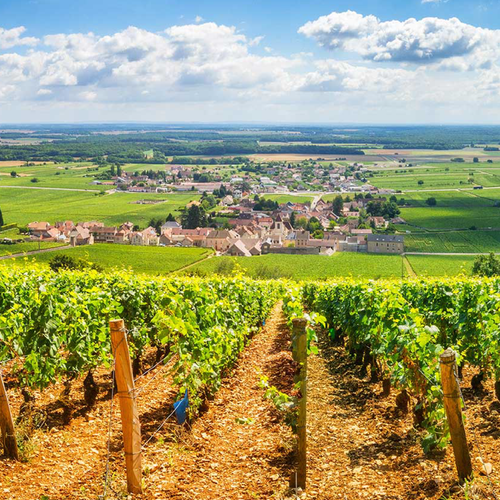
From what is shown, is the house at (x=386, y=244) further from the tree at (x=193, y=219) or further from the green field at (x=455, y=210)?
the tree at (x=193, y=219)

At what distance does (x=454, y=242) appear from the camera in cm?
8512

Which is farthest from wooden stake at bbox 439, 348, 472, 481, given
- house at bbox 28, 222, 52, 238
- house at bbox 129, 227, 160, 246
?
house at bbox 129, 227, 160, 246

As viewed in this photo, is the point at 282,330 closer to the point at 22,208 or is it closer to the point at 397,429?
the point at 397,429

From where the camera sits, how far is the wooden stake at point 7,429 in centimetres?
578

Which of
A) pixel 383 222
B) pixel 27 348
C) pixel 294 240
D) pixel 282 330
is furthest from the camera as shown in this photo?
pixel 383 222

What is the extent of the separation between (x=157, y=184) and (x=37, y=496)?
574ft

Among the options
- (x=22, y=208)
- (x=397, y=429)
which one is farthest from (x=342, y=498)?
(x=22, y=208)

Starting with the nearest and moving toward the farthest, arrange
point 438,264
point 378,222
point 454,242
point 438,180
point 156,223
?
point 438,264, point 454,242, point 156,223, point 378,222, point 438,180

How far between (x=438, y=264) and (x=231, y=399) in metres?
63.7

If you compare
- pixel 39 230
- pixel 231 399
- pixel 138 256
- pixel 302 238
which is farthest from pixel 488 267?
pixel 39 230

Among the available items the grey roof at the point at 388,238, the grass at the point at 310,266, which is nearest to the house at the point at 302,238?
the grass at the point at 310,266

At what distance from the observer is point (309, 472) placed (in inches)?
241

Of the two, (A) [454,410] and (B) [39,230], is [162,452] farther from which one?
(B) [39,230]

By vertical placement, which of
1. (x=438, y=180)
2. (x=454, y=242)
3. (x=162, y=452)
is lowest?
(x=454, y=242)
